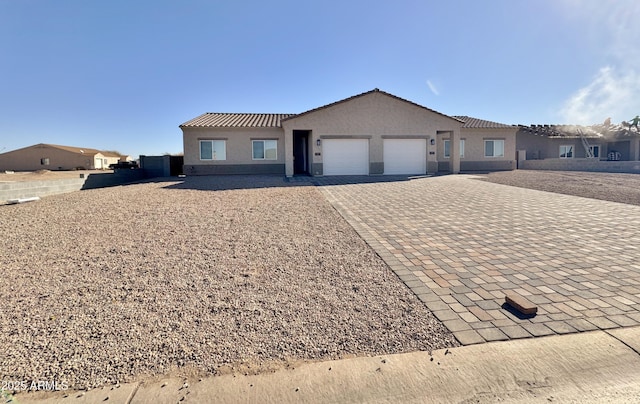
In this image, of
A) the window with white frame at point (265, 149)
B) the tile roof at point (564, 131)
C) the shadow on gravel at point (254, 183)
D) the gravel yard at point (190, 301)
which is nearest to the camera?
the gravel yard at point (190, 301)

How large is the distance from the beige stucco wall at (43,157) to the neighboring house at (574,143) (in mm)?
65032

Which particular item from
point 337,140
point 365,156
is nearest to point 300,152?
point 337,140

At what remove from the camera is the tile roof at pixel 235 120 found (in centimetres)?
2175

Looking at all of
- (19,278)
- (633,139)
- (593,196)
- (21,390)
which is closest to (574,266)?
(21,390)


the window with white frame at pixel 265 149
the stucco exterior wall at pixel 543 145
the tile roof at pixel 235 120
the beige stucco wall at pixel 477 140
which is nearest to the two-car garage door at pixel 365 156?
the window with white frame at pixel 265 149

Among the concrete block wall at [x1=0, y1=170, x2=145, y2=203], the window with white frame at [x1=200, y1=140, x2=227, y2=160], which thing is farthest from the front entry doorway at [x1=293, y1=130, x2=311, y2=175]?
the concrete block wall at [x1=0, y1=170, x2=145, y2=203]

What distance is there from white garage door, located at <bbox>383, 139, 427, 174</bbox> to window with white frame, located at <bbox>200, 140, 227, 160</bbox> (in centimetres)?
1069

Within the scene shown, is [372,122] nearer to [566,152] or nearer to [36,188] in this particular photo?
[36,188]

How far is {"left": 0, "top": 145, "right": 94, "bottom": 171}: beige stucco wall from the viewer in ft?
187

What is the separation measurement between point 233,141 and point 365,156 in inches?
351

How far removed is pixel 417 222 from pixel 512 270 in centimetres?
318

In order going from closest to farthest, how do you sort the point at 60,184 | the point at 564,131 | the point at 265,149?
the point at 60,184
the point at 265,149
the point at 564,131

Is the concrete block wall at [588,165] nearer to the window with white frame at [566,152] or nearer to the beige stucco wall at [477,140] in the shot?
the beige stucco wall at [477,140]

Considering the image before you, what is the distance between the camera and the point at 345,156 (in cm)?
2058
